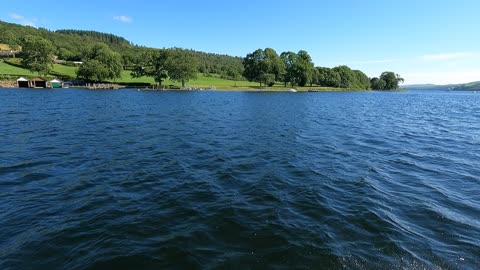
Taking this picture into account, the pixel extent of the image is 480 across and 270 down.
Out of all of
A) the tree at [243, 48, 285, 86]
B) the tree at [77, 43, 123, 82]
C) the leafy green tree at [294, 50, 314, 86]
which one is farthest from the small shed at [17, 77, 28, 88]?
the leafy green tree at [294, 50, 314, 86]

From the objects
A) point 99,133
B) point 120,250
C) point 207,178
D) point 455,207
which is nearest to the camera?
point 120,250

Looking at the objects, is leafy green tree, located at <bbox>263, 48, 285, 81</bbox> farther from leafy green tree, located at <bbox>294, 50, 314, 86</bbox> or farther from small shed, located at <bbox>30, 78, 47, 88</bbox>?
small shed, located at <bbox>30, 78, 47, 88</bbox>

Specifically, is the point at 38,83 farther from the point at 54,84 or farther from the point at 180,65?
the point at 180,65

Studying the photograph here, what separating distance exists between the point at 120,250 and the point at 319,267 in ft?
19.4

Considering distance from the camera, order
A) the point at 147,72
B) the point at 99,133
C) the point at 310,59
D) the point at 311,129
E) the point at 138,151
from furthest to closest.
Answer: the point at 310,59
the point at 147,72
the point at 311,129
the point at 99,133
the point at 138,151

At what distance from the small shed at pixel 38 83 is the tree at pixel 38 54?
20.9 meters

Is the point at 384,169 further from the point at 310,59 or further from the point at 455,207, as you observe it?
the point at 310,59

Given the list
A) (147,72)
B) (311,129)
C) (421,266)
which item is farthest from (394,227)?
(147,72)

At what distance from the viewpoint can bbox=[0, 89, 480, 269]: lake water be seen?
862 centimetres

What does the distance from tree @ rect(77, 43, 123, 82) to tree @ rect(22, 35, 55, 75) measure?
16909 millimetres

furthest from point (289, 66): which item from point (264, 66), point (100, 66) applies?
point (100, 66)

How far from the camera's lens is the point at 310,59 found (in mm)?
191750

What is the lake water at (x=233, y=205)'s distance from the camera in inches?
339

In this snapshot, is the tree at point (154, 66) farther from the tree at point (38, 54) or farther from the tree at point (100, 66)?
the tree at point (38, 54)
